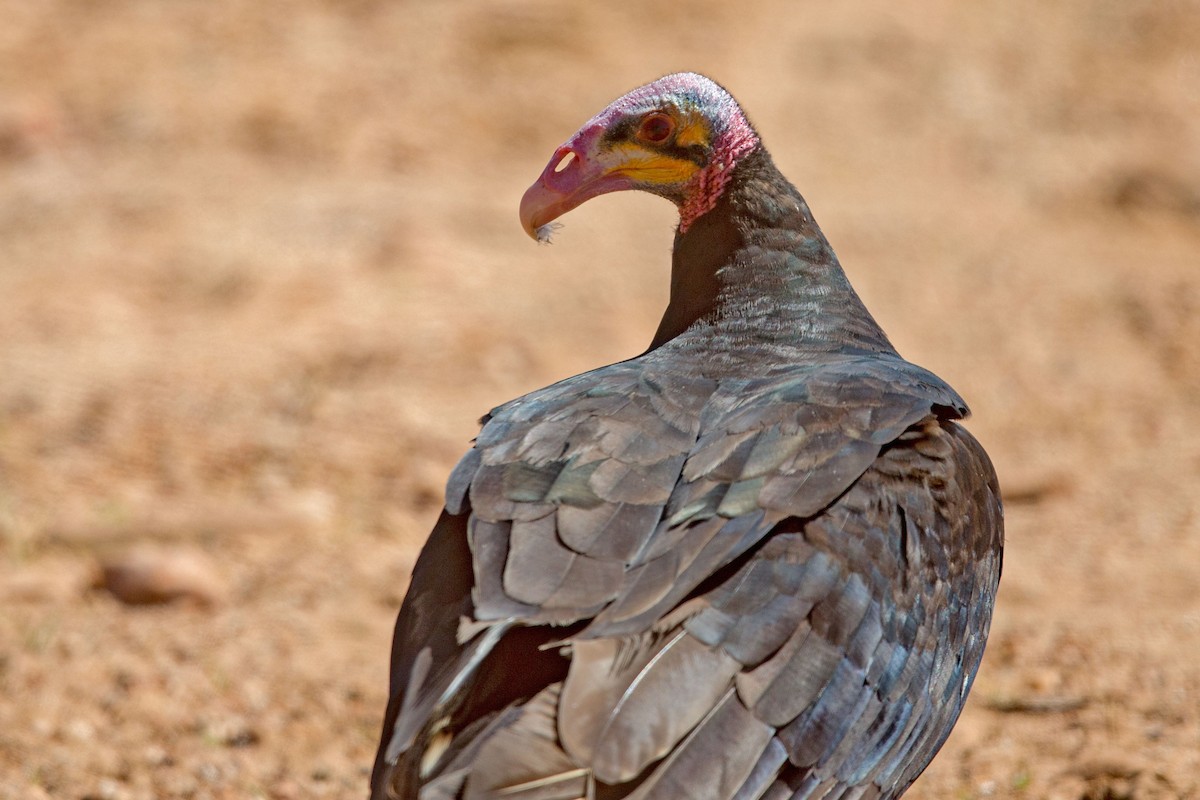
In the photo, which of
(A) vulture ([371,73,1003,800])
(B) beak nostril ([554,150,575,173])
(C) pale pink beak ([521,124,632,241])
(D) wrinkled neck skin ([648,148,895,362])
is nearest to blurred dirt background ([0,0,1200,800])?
(A) vulture ([371,73,1003,800])

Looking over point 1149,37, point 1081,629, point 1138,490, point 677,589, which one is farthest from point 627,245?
point 677,589

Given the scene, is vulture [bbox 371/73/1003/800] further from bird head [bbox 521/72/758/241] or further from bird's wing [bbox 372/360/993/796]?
bird head [bbox 521/72/758/241]

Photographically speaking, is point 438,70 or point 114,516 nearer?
point 114,516

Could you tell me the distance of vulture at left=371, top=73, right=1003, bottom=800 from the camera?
2.42m

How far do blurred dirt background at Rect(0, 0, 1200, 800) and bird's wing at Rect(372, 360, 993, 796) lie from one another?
53.8 inches

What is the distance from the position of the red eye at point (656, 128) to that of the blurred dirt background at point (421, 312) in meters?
1.90

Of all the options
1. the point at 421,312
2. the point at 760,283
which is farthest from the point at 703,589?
the point at 421,312

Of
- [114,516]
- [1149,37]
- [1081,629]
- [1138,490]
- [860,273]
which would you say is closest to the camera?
[1081,629]

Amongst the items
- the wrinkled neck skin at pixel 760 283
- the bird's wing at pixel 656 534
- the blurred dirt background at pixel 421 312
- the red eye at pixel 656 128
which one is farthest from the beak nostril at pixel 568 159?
the blurred dirt background at pixel 421 312

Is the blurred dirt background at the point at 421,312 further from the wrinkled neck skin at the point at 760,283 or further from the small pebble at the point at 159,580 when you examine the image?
the wrinkled neck skin at the point at 760,283

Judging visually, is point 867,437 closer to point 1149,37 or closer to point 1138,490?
point 1138,490

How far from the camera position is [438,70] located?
35.9ft

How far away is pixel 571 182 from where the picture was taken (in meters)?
3.82

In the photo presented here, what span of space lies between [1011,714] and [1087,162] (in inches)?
276
